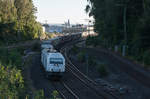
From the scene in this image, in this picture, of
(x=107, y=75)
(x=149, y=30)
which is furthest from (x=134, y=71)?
(x=149, y=30)

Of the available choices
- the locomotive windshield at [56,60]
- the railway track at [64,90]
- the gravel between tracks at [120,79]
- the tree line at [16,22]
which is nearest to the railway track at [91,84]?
the gravel between tracks at [120,79]

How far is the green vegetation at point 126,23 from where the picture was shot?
1282 inches

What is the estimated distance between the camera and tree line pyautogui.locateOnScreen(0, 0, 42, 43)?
7181 centimetres

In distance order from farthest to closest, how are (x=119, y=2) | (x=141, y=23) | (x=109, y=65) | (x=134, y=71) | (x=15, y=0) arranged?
(x=15, y=0) → (x=119, y=2) → (x=109, y=65) → (x=141, y=23) → (x=134, y=71)

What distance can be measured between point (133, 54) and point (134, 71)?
7.09 meters

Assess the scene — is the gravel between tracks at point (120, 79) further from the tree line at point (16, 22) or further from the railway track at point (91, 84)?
the tree line at point (16, 22)

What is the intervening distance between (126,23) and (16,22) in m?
43.7

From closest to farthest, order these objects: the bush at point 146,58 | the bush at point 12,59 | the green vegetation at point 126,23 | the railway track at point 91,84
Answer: the railway track at point 91,84 → the bush at point 146,58 → the bush at point 12,59 → the green vegetation at point 126,23

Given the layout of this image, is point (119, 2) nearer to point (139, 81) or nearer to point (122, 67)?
point (122, 67)

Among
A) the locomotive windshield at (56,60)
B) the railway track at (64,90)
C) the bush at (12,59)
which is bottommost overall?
the railway track at (64,90)

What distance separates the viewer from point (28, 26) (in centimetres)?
8688

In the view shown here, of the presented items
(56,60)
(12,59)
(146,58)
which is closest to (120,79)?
(146,58)

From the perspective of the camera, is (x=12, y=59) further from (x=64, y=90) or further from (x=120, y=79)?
(x=120, y=79)

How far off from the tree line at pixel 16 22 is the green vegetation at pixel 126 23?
97.1 feet
